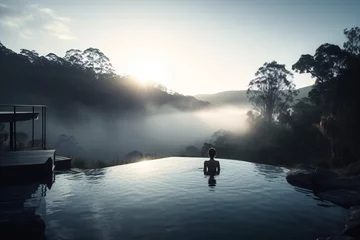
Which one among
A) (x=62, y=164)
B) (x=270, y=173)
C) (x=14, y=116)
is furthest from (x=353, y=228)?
(x=62, y=164)

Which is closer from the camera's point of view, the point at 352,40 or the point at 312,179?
the point at 312,179

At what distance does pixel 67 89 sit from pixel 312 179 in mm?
46993

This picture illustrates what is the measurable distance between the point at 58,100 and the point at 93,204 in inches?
1721

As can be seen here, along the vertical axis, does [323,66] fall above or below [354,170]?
above

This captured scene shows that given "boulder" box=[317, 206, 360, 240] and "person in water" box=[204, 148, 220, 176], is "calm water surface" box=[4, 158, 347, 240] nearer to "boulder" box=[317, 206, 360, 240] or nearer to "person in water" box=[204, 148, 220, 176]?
"boulder" box=[317, 206, 360, 240]

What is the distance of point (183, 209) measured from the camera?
699 centimetres

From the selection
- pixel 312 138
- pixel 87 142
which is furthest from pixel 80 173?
pixel 87 142

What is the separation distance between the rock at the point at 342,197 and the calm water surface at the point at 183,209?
44 centimetres

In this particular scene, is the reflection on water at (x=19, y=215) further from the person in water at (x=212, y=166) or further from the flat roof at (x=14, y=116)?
the person in water at (x=212, y=166)

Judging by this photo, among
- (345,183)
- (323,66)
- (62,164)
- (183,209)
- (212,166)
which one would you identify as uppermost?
(323,66)

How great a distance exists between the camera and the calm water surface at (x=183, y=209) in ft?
18.2

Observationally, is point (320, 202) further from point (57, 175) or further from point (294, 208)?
point (57, 175)

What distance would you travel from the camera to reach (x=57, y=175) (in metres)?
10.7

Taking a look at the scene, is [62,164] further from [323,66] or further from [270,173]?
[323,66]
